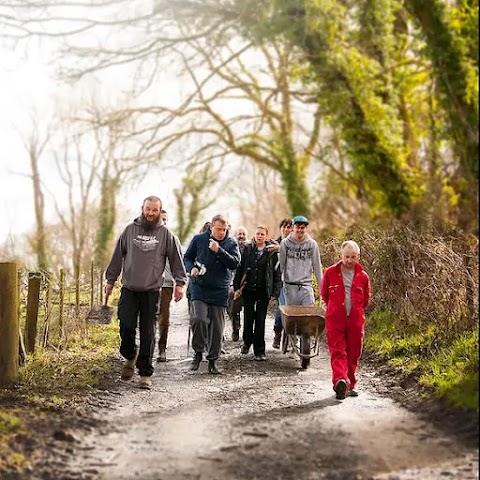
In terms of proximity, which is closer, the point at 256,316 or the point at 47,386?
the point at 47,386

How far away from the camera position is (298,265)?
33.4 ft

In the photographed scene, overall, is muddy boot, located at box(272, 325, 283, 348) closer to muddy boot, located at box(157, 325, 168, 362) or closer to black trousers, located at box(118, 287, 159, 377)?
muddy boot, located at box(157, 325, 168, 362)

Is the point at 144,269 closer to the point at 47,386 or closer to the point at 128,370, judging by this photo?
the point at 128,370

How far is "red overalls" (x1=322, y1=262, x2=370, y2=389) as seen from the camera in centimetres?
795

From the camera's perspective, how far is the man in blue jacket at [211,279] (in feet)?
31.2

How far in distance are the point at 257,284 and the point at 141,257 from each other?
296 cm

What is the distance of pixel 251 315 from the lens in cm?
1109

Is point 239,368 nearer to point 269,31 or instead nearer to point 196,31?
point 269,31

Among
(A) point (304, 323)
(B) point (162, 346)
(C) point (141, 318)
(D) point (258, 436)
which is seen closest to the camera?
(D) point (258, 436)

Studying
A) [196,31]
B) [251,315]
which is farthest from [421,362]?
[196,31]

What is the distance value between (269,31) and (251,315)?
838 centimetres

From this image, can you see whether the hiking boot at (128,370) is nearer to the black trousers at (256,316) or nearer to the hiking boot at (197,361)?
the hiking boot at (197,361)

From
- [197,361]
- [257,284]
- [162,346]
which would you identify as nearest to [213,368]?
[197,361]

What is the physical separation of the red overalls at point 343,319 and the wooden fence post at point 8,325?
348cm
